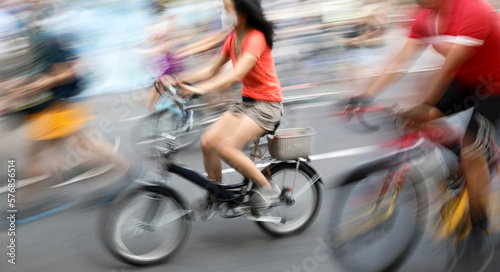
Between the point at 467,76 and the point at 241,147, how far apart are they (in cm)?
150

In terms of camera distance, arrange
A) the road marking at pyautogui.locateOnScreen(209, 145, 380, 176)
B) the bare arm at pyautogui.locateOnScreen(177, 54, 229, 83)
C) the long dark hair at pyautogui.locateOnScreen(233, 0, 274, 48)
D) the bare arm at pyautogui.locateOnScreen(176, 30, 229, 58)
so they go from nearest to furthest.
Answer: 1. the long dark hair at pyautogui.locateOnScreen(233, 0, 274, 48)
2. the bare arm at pyautogui.locateOnScreen(177, 54, 229, 83)
3. the road marking at pyautogui.locateOnScreen(209, 145, 380, 176)
4. the bare arm at pyautogui.locateOnScreen(176, 30, 229, 58)

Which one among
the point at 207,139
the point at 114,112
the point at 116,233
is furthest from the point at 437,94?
the point at 114,112

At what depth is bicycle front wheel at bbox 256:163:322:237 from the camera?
414cm

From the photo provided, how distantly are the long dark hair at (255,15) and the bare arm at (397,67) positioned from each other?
0.82 metres

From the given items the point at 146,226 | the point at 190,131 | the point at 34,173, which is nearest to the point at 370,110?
the point at 146,226

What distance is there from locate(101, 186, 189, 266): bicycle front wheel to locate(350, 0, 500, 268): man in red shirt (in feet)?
4.54

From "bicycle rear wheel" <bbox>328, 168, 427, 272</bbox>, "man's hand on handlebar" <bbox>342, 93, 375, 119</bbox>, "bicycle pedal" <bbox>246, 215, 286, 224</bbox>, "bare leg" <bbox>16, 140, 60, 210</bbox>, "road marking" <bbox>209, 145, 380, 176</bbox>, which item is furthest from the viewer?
"road marking" <bbox>209, 145, 380, 176</bbox>

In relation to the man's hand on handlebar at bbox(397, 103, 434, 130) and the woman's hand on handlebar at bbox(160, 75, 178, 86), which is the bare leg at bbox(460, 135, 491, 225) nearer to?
the man's hand on handlebar at bbox(397, 103, 434, 130)

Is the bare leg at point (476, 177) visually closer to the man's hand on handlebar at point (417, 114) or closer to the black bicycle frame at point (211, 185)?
the man's hand on handlebar at point (417, 114)

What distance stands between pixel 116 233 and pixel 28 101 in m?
1.55

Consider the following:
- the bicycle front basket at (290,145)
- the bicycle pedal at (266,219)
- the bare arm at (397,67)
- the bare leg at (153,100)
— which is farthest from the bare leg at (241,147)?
the bare leg at (153,100)

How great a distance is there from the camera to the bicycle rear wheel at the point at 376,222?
10.6ft

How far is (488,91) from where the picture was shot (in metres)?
3.22

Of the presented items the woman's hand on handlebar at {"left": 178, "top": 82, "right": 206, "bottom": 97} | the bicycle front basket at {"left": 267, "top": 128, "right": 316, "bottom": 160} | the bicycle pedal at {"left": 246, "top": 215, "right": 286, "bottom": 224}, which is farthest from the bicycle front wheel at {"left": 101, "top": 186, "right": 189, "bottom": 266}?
the bicycle front basket at {"left": 267, "top": 128, "right": 316, "bottom": 160}
